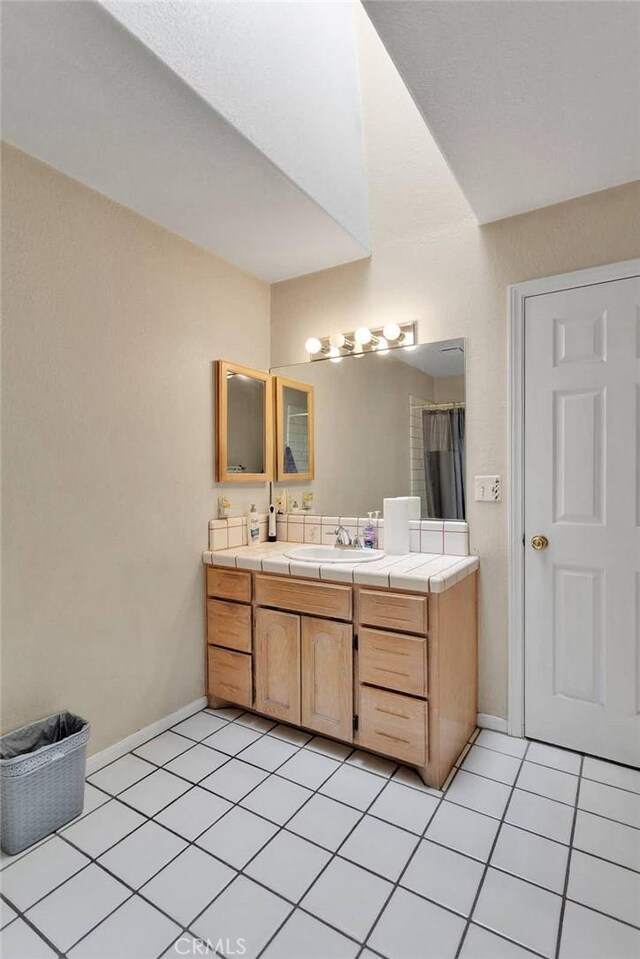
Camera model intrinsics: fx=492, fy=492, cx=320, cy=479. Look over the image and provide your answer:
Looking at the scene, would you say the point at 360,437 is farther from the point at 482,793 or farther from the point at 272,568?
the point at 482,793

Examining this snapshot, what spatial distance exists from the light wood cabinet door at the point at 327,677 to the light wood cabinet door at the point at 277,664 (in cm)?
5

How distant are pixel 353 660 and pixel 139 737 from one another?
1.03 meters

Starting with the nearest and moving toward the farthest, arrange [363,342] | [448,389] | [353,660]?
[353,660]
[448,389]
[363,342]

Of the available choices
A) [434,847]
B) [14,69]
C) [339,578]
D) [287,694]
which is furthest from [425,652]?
[14,69]

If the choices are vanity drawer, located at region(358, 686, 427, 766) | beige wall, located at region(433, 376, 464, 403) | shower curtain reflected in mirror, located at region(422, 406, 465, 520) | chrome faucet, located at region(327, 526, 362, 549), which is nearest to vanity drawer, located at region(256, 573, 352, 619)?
vanity drawer, located at region(358, 686, 427, 766)

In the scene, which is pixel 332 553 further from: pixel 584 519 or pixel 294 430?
pixel 584 519

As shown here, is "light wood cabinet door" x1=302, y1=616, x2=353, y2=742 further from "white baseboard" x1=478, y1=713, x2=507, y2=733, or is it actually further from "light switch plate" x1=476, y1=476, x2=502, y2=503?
"light switch plate" x1=476, y1=476, x2=502, y2=503

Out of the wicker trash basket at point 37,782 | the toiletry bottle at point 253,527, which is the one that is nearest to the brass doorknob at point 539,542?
the toiletry bottle at point 253,527

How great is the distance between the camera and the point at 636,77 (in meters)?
1.45

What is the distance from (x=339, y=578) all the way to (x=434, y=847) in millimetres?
960

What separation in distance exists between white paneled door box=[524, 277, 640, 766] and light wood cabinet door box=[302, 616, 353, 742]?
2.75ft

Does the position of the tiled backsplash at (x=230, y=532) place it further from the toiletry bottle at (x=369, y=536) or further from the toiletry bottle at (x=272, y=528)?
the toiletry bottle at (x=369, y=536)

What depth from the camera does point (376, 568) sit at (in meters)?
2.10
